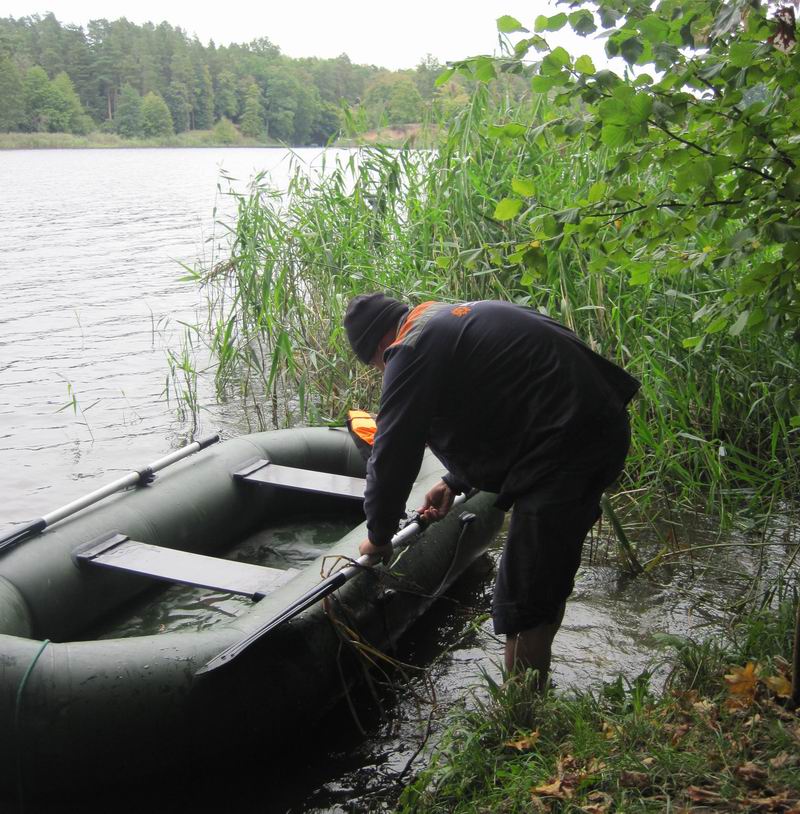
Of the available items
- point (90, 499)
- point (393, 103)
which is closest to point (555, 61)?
point (90, 499)

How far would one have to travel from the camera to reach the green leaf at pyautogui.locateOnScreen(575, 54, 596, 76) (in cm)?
232

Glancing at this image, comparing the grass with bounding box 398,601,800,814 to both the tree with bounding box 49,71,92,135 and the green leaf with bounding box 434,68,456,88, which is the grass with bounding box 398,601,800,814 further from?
the tree with bounding box 49,71,92,135

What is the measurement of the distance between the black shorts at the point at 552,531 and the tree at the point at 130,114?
4038cm

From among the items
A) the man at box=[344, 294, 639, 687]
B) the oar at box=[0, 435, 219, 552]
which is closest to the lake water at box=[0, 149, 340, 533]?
the oar at box=[0, 435, 219, 552]

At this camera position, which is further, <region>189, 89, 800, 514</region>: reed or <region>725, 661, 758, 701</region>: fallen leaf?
<region>189, 89, 800, 514</region>: reed

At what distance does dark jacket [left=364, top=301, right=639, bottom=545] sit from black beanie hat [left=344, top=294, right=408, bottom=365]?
120 millimetres

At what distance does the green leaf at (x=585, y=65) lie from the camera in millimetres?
2318

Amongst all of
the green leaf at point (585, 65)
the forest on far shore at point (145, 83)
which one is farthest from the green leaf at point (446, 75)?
the forest on far shore at point (145, 83)

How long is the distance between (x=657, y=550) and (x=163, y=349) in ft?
22.1

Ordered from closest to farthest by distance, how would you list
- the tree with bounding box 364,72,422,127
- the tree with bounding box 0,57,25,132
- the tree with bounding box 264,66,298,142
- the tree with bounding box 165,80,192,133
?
1. the tree with bounding box 364,72,422,127
2. the tree with bounding box 264,66,298,142
3. the tree with bounding box 0,57,25,132
4. the tree with bounding box 165,80,192,133

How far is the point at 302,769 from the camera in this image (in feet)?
10.5

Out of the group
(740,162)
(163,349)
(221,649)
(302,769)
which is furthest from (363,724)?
(163,349)

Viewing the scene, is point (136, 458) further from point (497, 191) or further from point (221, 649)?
point (221, 649)

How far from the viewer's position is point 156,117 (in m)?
38.5
